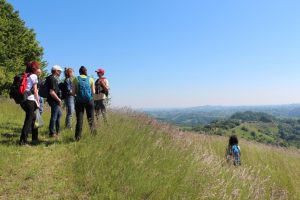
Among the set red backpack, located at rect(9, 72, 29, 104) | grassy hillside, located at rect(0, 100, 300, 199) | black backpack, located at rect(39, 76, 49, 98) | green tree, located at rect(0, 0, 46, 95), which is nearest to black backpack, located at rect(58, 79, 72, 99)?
black backpack, located at rect(39, 76, 49, 98)

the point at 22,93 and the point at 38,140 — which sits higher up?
the point at 22,93

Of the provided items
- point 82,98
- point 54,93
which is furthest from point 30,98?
point 82,98

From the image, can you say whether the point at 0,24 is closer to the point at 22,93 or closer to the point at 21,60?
the point at 21,60

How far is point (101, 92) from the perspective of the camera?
10531 millimetres

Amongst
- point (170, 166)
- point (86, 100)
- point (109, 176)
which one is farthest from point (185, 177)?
point (86, 100)

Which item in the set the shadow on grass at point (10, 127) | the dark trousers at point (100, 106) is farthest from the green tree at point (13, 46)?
the dark trousers at point (100, 106)

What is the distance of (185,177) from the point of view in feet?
18.9

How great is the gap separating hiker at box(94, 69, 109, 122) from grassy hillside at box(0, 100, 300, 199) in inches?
46.7

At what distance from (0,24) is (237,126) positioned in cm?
13731

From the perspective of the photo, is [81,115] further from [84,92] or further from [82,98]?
[84,92]

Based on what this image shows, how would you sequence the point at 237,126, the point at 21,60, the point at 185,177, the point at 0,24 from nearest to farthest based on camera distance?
1. the point at 185,177
2. the point at 0,24
3. the point at 21,60
4. the point at 237,126

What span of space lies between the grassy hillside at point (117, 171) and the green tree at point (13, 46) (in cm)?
1917

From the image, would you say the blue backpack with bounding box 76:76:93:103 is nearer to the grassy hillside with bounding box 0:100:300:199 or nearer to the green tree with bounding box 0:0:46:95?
the grassy hillside with bounding box 0:100:300:199

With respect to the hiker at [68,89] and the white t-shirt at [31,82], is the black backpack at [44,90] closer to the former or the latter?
the hiker at [68,89]
